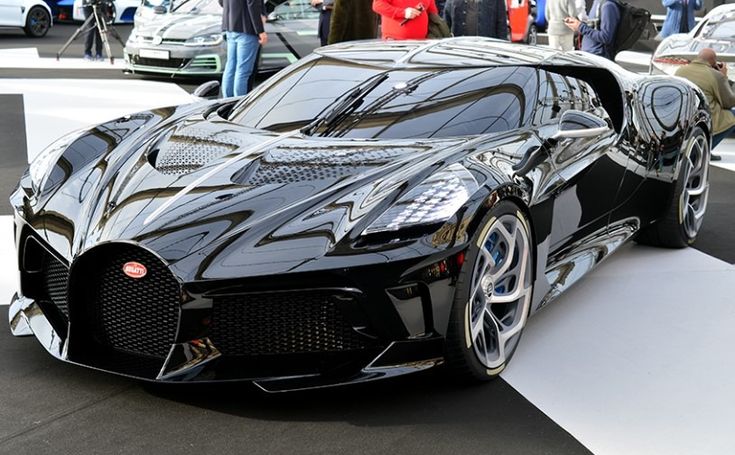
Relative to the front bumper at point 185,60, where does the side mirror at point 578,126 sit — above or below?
above

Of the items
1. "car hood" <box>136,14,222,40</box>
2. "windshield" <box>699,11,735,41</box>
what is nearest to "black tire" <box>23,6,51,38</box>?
"car hood" <box>136,14,222,40</box>

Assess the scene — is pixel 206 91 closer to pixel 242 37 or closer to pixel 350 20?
pixel 350 20

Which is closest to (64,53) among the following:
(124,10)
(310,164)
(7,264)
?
(124,10)

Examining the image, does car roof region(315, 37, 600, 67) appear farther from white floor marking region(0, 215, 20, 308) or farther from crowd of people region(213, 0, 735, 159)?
crowd of people region(213, 0, 735, 159)

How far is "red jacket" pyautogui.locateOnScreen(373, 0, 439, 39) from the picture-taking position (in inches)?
383

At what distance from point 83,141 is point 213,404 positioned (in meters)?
1.61

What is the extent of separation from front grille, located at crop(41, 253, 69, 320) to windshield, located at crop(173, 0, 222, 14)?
10493mm

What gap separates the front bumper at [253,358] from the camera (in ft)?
Answer: 11.9

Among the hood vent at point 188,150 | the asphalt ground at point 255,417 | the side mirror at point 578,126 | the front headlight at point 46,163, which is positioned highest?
the side mirror at point 578,126

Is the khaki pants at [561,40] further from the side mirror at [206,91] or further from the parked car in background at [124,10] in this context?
the parked car in background at [124,10]

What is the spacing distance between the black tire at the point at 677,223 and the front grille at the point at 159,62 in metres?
8.53

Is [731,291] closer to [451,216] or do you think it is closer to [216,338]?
[451,216]

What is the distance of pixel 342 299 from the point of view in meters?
3.63

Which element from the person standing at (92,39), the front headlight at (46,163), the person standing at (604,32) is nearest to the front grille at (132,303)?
the front headlight at (46,163)
